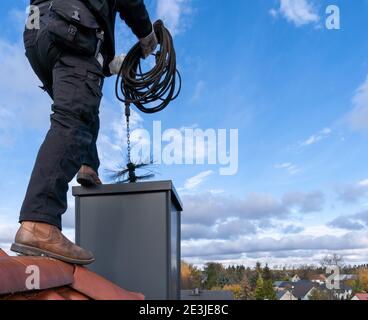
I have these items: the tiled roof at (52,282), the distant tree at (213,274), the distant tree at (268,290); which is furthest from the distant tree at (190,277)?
the tiled roof at (52,282)

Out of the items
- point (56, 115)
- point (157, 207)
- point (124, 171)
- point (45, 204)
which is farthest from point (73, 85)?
point (124, 171)

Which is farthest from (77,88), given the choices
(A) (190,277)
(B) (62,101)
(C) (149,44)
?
(A) (190,277)

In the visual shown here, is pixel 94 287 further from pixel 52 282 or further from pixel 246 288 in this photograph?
pixel 246 288

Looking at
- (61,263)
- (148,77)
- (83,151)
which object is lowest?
(61,263)

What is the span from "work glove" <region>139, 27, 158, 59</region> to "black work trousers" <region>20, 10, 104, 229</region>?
0.57 meters

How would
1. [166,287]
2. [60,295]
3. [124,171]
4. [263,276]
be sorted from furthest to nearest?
1. [124,171]
2. [263,276]
3. [166,287]
4. [60,295]

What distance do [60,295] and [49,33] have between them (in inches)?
32.4

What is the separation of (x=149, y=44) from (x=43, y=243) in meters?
1.16

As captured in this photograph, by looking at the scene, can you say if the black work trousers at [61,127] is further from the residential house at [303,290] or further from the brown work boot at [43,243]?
the residential house at [303,290]

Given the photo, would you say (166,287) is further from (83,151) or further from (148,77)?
(148,77)

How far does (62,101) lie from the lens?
1.27 m

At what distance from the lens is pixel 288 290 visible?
4.50 feet

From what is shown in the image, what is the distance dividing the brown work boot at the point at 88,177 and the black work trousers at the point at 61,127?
0.48 meters

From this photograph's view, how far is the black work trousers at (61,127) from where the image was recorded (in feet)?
3.91
